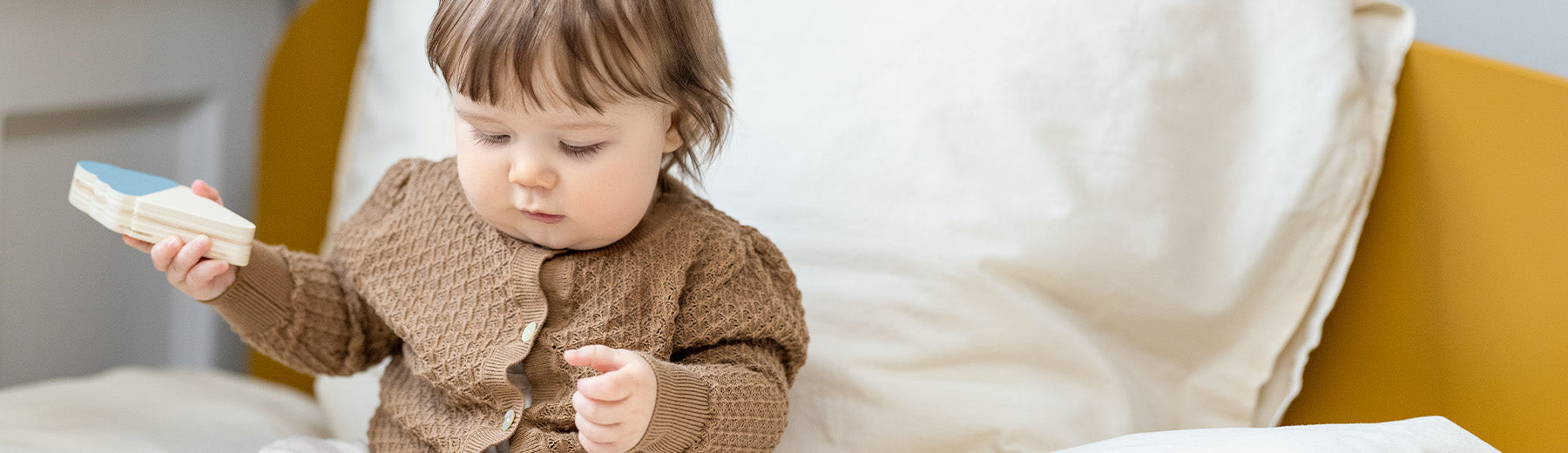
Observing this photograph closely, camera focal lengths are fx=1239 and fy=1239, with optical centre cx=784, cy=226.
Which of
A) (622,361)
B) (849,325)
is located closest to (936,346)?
(849,325)

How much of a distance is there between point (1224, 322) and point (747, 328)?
1.22 feet

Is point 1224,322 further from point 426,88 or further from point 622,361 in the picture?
point 426,88

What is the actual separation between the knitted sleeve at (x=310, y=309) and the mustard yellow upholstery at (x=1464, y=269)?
2.19ft

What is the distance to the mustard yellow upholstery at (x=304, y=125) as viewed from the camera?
1.16 m

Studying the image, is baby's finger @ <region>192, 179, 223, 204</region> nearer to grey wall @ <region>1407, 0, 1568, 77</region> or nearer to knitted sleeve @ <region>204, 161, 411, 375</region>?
knitted sleeve @ <region>204, 161, 411, 375</region>

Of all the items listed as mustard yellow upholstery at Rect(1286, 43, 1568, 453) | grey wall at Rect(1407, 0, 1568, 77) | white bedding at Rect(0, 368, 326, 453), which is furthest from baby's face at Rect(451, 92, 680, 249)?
grey wall at Rect(1407, 0, 1568, 77)

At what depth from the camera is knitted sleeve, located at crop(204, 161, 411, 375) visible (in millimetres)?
667

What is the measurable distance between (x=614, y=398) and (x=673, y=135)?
0.54 feet

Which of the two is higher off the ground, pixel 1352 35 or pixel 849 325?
pixel 1352 35

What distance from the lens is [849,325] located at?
2.67 feet

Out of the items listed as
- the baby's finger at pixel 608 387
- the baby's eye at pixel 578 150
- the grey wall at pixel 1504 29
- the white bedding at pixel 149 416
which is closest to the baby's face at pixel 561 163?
the baby's eye at pixel 578 150

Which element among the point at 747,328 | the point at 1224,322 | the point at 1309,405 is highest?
the point at 747,328

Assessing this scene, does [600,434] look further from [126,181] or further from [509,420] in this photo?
[126,181]

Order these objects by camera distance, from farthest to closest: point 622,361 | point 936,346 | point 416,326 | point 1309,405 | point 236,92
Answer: point 236,92, point 1309,405, point 936,346, point 416,326, point 622,361
